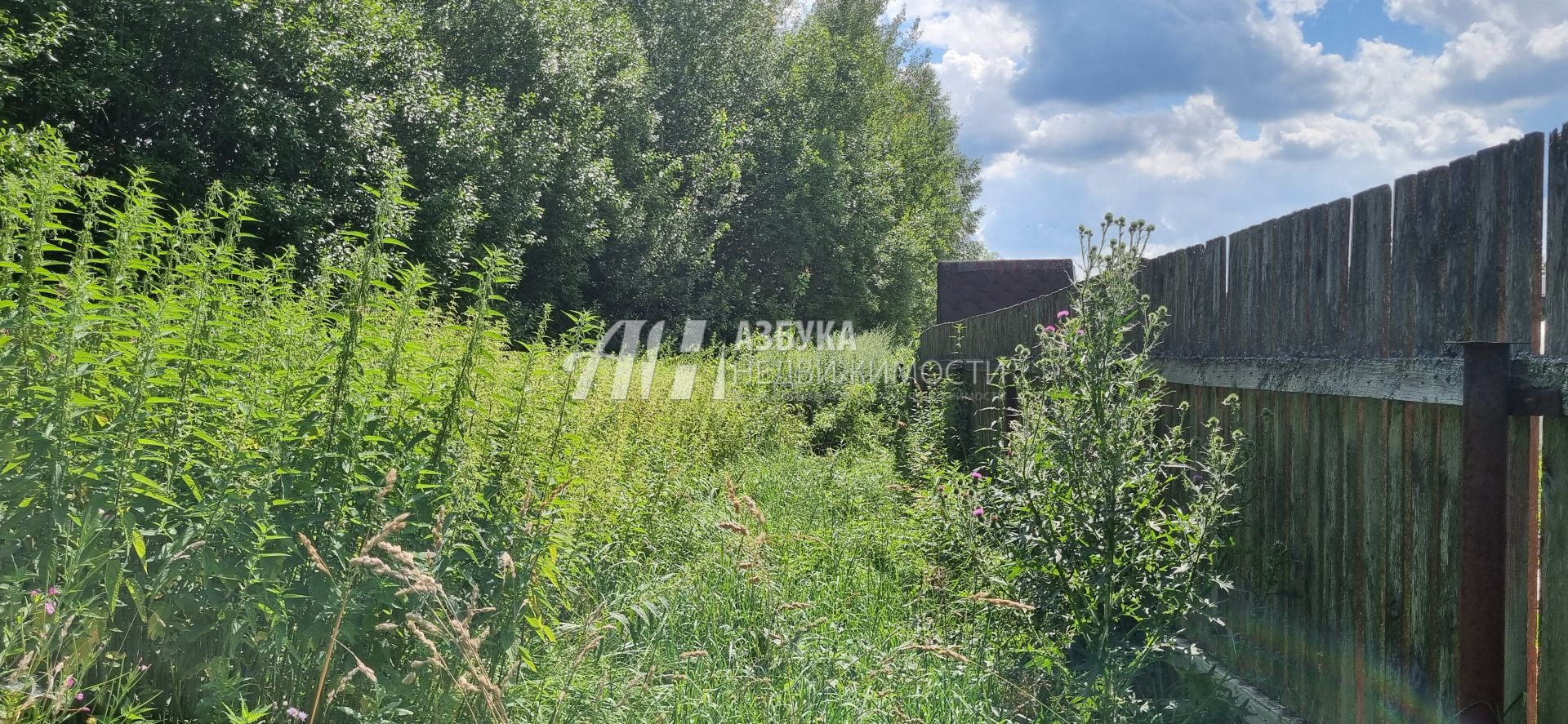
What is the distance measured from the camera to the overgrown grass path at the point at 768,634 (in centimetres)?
314

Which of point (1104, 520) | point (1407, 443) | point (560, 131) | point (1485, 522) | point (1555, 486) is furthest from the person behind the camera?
point (560, 131)

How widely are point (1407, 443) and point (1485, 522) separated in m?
0.43

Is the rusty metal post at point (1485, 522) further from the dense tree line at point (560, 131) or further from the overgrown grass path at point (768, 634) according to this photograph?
the dense tree line at point (560, 131)

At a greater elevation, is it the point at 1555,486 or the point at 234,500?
the point at 1555,486

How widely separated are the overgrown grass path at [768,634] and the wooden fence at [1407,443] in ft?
3.88

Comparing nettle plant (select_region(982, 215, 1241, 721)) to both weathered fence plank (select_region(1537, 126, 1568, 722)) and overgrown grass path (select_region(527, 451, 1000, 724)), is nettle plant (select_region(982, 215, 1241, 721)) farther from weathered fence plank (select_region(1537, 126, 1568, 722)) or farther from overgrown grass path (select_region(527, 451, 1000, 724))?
weathered fence plank (select_region(1537, 126, 1568, 722))

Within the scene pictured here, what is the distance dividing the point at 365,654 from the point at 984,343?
807cm

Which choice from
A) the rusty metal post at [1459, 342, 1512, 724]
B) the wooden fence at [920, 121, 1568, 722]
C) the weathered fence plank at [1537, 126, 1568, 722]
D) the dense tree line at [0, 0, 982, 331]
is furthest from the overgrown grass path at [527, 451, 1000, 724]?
the dense tree line at [0, 0, 982, 331]

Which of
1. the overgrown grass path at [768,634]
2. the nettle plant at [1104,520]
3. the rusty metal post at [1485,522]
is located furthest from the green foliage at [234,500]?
the rusty metal post at [1485,522]

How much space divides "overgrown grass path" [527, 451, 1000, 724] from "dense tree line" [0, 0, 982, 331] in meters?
1.78

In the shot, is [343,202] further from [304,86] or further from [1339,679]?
[1339,679]

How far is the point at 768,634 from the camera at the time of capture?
2.96 m

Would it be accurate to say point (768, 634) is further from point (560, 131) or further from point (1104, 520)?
point (560, 131)

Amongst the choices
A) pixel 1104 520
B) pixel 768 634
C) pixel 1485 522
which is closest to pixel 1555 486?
pixel 1485 522
